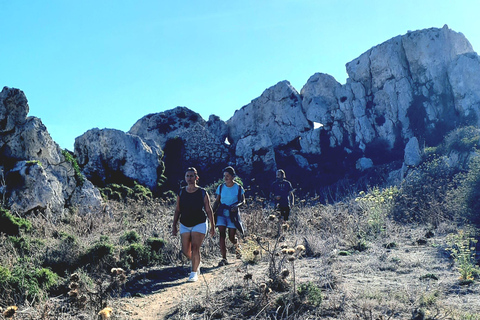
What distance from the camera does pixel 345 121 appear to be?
2552cm

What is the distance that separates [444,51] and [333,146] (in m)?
9.03

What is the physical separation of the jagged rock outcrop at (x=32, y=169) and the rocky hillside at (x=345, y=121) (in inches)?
323

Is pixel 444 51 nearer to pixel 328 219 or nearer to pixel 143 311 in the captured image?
pixel 328 219

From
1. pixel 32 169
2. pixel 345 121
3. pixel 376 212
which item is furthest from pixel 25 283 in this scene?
pixel 345 121

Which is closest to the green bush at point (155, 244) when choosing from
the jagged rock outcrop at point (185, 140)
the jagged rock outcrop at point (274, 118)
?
the jagged rock outcrop at point (185, 140)

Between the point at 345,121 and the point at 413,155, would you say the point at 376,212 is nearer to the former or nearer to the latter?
the point at 413,155

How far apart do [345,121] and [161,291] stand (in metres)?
22.4

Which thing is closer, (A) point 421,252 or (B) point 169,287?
(B) point 169,287

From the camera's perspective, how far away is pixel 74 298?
354 centimetres

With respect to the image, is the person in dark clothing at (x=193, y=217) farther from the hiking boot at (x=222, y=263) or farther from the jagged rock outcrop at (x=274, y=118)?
the jagged rock outcrop at (x=274, y=118)

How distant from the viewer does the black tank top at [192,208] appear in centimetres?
539

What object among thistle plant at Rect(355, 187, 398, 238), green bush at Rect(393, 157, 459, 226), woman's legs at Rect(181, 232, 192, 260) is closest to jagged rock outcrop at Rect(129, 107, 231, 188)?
green bush at Rect(393, 157, 459, 226)

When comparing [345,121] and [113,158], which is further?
[345,121]

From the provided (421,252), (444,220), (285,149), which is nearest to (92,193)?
(421,252)
